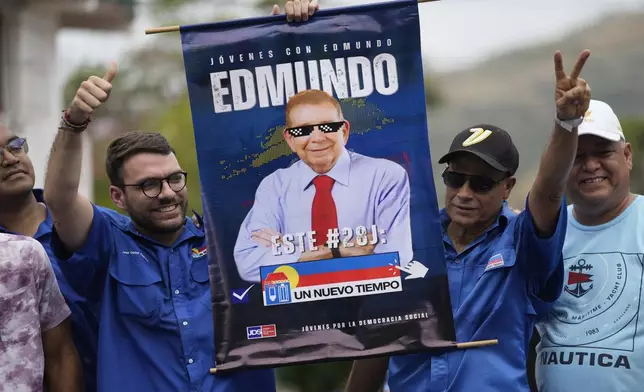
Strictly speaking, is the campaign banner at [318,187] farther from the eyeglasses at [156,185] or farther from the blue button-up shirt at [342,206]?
the eyeglasses at [156,185]

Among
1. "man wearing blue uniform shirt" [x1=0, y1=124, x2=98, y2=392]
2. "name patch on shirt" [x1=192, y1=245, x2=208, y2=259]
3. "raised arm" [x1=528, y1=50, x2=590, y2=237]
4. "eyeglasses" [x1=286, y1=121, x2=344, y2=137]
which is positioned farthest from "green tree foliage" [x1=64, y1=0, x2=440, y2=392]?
"raised arm" [x1=528, y1=50, x2=590, y2=237]

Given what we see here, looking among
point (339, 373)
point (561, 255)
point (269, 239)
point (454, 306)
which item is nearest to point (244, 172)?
point (269, 239)

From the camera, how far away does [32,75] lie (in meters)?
18.6

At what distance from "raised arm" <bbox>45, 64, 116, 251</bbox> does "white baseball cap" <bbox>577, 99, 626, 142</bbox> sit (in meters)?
2.10

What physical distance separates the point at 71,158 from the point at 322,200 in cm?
106

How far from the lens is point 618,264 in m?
4.71

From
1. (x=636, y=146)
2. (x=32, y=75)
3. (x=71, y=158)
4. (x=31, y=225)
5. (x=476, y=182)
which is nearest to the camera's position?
(x=71, y=158)

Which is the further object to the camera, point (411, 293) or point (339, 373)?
point (339, 373)

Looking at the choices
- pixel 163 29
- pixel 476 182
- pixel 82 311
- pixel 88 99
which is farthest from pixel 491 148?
pixel 82 311

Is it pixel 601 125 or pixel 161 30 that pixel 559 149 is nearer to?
pixel 601 125

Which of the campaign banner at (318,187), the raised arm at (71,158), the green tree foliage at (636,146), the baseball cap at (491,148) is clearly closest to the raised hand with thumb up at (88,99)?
the raised arm at (71,158)

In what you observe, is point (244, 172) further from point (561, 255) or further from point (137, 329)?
point (561, 255)

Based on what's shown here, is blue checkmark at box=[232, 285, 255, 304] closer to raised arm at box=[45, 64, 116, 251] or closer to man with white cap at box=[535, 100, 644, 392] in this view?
raised arm at box=[45, 64, 116, 251]

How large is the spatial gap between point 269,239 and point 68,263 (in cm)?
87
